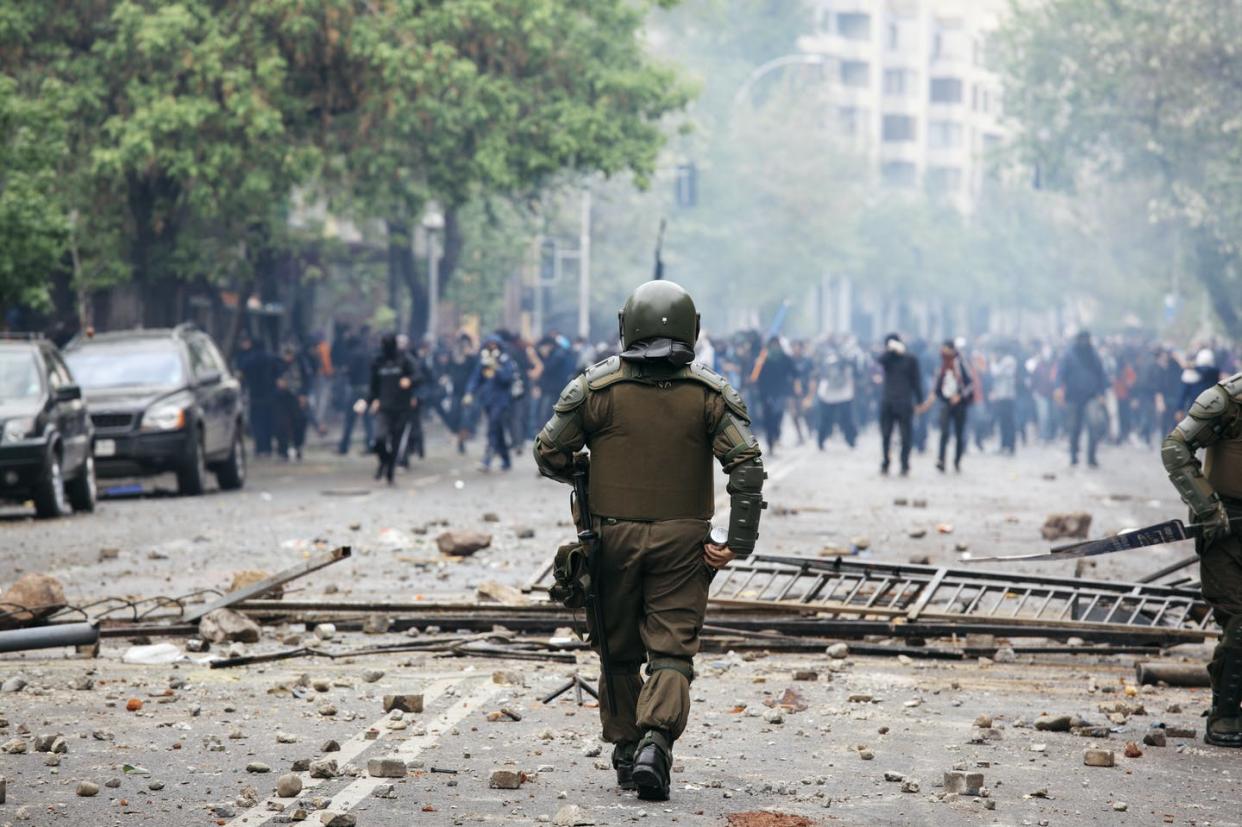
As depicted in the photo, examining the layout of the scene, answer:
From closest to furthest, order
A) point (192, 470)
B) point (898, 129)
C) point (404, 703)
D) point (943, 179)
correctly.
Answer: point (404, 703), point (192, 470), point (898, 129), point (943, 179)

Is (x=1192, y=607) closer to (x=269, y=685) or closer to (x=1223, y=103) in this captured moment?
(x=269, y=685)

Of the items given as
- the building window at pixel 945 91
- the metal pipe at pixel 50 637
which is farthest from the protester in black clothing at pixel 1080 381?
the building window at pixel 945 91

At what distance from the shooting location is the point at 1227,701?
8195mm

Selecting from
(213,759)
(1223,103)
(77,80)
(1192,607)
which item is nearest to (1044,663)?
(1192,607)

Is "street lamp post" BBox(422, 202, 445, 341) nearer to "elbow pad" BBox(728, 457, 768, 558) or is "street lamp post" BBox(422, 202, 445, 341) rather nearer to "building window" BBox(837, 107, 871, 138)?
"elbow pad" BBox(728, 457, 768, 558)

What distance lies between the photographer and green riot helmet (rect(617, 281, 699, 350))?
22.6ft

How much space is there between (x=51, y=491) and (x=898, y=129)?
128398 mm

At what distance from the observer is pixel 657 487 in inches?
276

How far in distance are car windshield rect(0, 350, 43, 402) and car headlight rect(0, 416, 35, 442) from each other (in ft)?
1.82

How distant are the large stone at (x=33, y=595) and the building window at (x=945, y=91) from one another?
466 feet

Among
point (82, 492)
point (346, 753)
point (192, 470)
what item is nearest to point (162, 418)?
point (192, 470)

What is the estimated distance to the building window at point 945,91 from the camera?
488 ft

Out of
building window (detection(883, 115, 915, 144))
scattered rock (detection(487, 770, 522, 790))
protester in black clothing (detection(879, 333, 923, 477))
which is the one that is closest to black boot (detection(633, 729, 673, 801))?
scattered rock (detection(487, 770, 522, 790))

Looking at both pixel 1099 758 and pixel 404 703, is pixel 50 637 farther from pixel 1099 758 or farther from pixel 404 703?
pixel 1099 758
